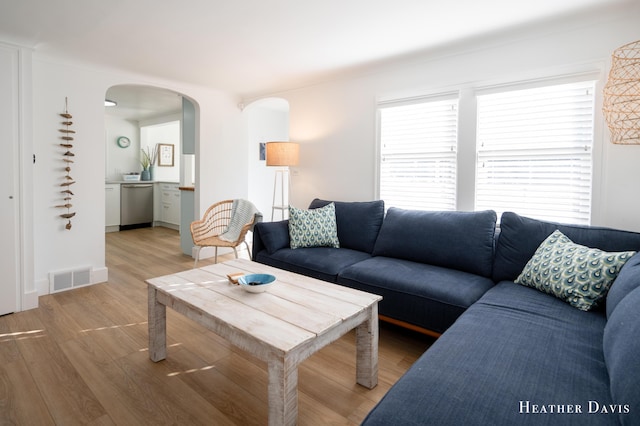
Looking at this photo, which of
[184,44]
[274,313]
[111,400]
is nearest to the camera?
[274,313]

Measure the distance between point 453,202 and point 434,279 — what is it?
110cm

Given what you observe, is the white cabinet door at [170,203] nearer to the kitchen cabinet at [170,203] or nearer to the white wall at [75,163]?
the kitchen cabinet at [170,203]

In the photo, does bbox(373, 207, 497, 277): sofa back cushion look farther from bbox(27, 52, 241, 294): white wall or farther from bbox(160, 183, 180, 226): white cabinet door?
bbox(160, 183, 180, 226): white cabinet door

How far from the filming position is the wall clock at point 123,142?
7520 mm

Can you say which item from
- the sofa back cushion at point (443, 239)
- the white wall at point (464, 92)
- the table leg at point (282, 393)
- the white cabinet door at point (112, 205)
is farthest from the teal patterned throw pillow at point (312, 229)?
the white cabinet door at point (112, 205)

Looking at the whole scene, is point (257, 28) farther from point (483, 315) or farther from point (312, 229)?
point (483, 315)

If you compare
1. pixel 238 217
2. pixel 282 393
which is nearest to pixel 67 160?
pixel 238 217

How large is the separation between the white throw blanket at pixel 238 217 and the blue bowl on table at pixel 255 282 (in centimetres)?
207

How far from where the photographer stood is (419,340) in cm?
257

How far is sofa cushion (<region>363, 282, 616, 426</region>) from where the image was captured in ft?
3.52

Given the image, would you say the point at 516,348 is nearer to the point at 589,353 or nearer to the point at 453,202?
the point at 589,353

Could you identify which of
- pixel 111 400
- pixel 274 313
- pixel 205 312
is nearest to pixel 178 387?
pixel 111 400

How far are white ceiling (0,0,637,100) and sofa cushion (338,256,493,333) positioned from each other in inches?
71.3

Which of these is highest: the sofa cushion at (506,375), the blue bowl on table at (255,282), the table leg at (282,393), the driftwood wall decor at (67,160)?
the driftwood wall decor at (67,160)
